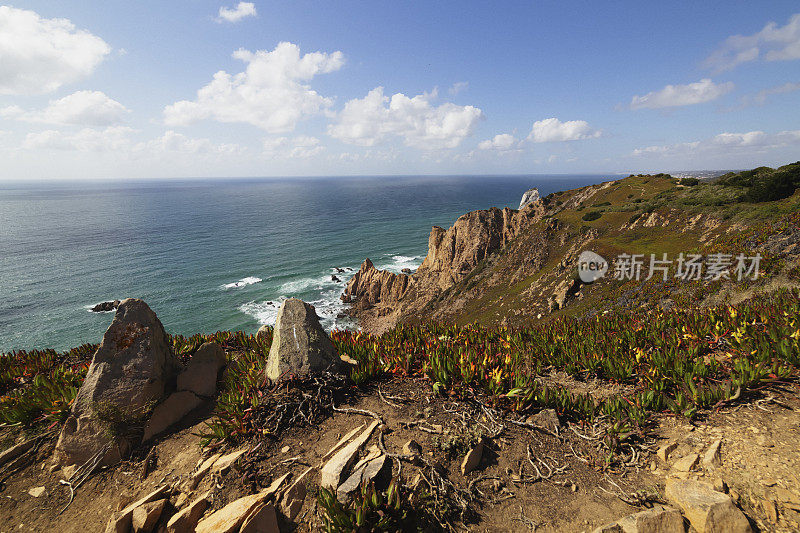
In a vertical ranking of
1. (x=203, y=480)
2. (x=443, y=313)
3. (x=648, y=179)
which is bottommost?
(x=443, y=313)

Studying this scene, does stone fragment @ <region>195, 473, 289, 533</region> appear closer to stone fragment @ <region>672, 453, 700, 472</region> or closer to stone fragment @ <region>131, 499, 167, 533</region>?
stone fragment @ <region>131, 499, 167, 533</region>

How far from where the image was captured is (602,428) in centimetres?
538

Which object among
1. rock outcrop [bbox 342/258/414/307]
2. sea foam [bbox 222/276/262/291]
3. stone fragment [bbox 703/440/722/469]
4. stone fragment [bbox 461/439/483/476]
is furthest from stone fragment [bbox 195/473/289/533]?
sea foam [bbox 222/276/262/291]

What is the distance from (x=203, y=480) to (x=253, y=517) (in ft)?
4.52

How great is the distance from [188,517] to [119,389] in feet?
10.2

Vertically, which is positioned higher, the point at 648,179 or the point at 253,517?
the point at 648,179

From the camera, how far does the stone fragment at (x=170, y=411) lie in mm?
5633

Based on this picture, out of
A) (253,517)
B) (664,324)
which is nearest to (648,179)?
(664,324)

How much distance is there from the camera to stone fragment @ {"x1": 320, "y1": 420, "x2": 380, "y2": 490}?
4.17 meters

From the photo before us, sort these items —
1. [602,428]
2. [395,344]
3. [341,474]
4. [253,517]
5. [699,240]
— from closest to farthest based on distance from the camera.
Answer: [253,517]
[341,474]
[602,428]
[395,344]
[699,240]

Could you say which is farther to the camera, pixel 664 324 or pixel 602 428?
pixel 664 324

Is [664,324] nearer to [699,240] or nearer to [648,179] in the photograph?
[699,240]

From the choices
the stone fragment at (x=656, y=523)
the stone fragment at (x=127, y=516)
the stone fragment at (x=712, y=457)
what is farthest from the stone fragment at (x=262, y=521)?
the stone fragment at (x=712, y=457)

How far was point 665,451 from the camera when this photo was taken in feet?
15.6
